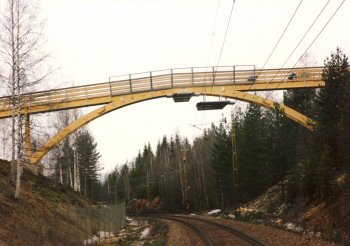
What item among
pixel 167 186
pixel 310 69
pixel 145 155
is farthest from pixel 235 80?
pixel 145 155

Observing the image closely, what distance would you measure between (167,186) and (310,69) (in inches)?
2123

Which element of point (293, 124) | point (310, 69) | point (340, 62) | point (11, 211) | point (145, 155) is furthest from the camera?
point (145, 155)

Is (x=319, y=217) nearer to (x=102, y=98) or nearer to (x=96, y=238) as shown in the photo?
(x=96, y=238)

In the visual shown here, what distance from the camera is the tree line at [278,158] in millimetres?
23125

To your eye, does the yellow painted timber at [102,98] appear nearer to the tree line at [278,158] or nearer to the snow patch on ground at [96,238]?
the tree line at [278,158]

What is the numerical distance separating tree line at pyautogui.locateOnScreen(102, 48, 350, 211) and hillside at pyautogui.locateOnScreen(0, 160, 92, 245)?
1353 cm

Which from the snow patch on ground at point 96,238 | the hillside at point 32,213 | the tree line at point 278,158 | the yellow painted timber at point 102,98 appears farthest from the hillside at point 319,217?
the hillside at point 32,213

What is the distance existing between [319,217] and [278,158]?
13.2 metres

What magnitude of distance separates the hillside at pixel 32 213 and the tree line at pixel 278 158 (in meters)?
13.5

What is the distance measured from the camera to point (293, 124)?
45438 millimetres

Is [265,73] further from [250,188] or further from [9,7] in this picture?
[250,188]

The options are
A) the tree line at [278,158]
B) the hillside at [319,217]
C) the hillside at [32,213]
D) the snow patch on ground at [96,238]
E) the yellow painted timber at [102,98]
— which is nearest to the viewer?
the hillside at [32,213]

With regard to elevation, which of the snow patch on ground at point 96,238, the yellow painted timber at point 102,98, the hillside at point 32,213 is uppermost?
the yellow painted timber at point 102,98

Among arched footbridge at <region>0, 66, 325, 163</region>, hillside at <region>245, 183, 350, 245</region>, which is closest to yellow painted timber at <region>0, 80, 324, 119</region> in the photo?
arched footbridge at <region>0, 66, 325, 163</region>
